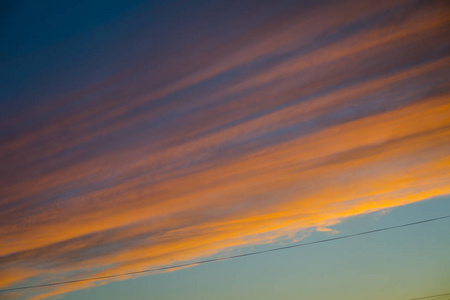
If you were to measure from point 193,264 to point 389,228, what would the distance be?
1361 centimetres

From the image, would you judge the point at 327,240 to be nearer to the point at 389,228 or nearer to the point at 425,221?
the point at 389,228

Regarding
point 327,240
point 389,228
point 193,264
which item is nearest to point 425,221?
point 389,228

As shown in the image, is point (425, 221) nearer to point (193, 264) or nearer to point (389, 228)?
point (389, 228)

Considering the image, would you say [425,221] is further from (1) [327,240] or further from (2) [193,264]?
(2) [193,264]

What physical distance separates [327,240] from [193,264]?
939 cm

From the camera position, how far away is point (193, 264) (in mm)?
18016

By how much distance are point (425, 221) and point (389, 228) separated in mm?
2166

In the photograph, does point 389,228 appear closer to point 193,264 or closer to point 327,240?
point 327,240

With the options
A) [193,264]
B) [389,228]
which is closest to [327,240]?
[389,228]

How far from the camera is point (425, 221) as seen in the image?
17828 millimetres

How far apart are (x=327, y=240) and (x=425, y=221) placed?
636cm

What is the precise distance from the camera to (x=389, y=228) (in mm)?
18594
